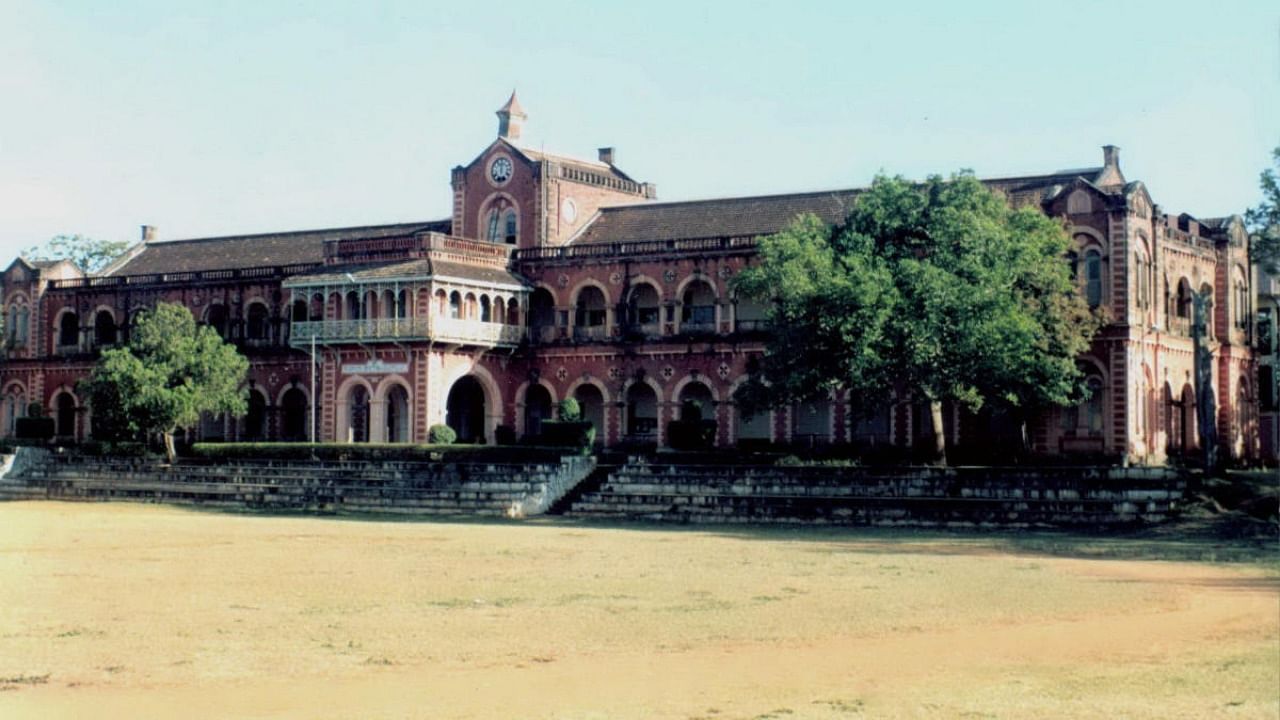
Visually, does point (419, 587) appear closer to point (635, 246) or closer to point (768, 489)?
point (768, 489)

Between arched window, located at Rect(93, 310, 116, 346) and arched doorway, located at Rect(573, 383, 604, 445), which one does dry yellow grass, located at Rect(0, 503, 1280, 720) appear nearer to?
arched doorway, located at Rect(573, 383, 604, 445)

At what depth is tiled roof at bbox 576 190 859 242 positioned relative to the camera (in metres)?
59.1

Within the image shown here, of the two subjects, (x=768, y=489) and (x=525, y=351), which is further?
(x=525, y=351)

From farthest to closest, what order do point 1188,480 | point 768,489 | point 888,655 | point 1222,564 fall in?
point 768,489, point 1188,480, point 1222,564, point 888,655

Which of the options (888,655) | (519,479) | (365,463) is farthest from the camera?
(365,463)

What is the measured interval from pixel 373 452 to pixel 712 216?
16.5 meters

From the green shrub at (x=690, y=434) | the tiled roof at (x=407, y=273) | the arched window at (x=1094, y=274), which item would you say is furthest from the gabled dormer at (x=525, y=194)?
the arched window at (x=1094, y=274)

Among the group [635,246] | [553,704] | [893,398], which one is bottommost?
Answer: [553,704]

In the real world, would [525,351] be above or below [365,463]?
above

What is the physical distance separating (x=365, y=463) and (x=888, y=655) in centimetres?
3516

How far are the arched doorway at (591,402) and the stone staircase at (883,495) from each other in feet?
42.0

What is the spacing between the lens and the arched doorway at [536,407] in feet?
203

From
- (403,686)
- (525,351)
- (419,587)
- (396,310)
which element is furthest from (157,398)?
(403,686)

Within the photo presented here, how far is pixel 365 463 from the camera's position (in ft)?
171
